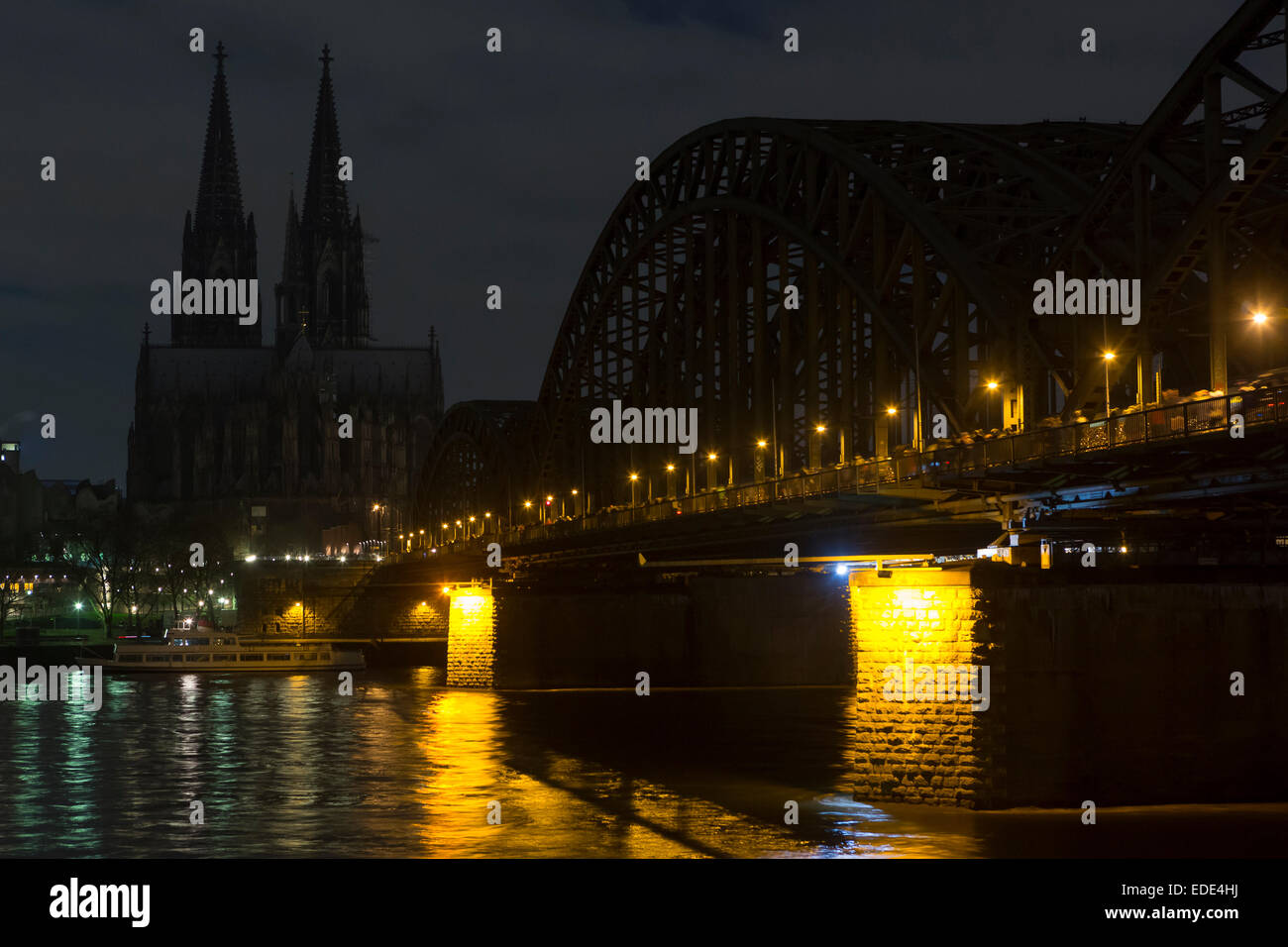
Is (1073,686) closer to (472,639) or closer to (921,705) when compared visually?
(921,705)

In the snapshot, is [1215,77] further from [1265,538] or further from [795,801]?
[795,801]

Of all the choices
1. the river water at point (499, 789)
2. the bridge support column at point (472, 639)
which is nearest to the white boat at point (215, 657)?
the bridge support column at point (472, 639)

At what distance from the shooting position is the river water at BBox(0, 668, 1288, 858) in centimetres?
3722

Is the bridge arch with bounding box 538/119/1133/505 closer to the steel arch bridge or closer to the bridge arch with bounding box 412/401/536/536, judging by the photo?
the steel arch bridge

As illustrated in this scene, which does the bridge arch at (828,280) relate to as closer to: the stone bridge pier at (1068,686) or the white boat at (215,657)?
the stone bridge pier at (1068,686)

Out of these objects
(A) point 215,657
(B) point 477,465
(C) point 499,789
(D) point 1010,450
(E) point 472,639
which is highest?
(B) point 477,465

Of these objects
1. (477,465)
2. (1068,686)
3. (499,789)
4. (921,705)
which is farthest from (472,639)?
(477,465)

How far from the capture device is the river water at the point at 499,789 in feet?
122

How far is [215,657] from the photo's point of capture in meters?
125

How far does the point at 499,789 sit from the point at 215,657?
3136 inches

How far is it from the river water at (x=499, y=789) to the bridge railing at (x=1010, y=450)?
8436mm

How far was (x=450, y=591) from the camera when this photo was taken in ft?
348
